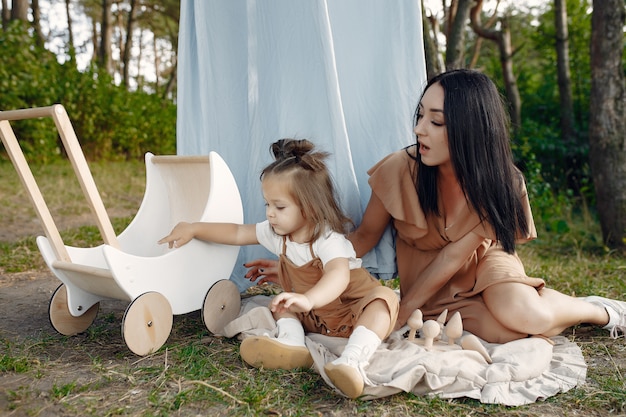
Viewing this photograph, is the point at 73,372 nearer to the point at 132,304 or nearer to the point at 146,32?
the point at 132,304

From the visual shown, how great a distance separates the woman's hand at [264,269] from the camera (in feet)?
8.20

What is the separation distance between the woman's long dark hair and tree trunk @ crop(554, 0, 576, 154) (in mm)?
5058

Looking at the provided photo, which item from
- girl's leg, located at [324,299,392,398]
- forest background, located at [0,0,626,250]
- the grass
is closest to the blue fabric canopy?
girl's leg, located at [324,299,392,398]

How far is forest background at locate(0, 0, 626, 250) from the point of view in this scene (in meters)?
4.21

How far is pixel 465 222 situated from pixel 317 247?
1.79ft

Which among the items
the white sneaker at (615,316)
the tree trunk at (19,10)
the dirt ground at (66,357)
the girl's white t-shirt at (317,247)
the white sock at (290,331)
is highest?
the tree trunk at (19,10)

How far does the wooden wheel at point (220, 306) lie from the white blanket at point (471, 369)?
0.18 metres

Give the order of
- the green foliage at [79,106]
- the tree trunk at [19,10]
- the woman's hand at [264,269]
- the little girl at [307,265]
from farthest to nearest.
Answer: the tree trunk at [19,10]
the green foliage at [79,106]
the woman's hand at [264,269]
the little girl at [307,265]

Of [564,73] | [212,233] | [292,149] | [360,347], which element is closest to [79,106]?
[564,73]

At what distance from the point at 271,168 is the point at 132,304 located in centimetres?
61

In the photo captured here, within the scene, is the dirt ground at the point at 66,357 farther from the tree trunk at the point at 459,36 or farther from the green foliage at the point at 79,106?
the green foliage at the point at 79,106

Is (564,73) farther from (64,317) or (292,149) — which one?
(64,317)

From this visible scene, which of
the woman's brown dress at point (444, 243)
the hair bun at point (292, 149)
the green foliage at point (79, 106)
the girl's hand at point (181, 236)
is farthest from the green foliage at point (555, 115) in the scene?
the green foliage at point (79, 106)

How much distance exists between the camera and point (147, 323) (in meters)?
2.00
